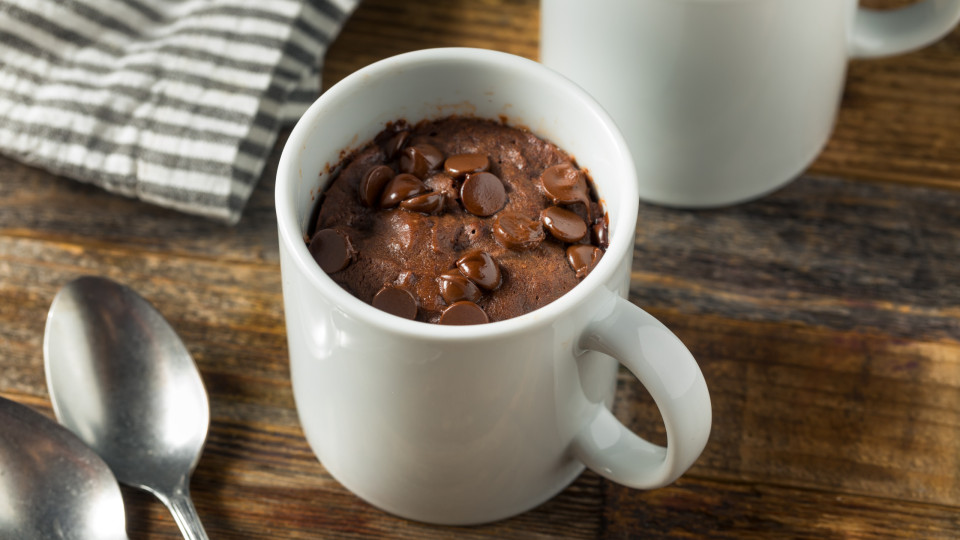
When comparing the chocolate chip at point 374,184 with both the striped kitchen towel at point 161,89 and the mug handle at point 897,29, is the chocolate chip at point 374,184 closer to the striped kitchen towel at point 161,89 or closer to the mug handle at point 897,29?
the striped kitchen towel at point 161,89

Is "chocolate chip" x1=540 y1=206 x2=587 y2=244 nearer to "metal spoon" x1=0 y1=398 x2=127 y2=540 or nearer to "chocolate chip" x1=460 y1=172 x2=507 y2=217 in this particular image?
"chocolate chip" x1=460 y1=172 x2=507 y2=217

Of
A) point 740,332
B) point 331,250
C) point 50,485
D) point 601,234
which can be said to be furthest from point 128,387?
point 740,332

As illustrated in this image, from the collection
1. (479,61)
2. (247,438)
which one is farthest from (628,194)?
(247,438)

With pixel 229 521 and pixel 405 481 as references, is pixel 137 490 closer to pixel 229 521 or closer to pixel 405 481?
pixel 229 521

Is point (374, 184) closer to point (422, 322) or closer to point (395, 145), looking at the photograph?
point (395, 145)

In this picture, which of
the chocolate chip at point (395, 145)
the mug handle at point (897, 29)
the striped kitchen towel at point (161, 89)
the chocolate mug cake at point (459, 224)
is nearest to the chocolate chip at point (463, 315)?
the chocolate mug cake at point (459, 224)

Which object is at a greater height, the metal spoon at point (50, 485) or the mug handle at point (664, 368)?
the mug handle at point (664, 368)

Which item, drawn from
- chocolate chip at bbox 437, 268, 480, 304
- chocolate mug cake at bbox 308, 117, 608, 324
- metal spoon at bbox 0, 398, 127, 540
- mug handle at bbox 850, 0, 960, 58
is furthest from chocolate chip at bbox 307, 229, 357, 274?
mug handle at bbox 850, 0, 960, 58
